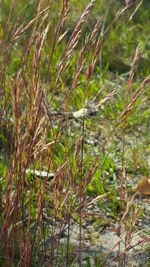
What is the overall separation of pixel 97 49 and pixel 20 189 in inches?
19.2

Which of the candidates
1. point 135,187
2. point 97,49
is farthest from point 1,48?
point 135,187

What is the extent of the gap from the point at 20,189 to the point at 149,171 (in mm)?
1294

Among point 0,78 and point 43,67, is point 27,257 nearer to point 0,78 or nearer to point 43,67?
point 0,78

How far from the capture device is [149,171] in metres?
3.17

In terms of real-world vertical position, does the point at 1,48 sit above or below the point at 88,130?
above

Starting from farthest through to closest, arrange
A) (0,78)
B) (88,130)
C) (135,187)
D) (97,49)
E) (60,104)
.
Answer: (60,104)
(88,130)
(135,187)
(0,78)
(97,49)

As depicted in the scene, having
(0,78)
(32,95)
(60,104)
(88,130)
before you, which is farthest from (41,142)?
(60,104)

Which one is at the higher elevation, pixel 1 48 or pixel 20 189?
pixel 1 48

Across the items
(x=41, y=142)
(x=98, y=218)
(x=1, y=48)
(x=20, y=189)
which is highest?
(x=1, y=48)

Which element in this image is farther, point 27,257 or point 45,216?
point 45,216

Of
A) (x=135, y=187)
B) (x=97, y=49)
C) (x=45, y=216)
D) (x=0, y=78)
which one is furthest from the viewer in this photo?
(x=135, y=187)

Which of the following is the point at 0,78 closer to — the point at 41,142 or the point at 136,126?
the point at 41,142

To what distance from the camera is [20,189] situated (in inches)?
78.2

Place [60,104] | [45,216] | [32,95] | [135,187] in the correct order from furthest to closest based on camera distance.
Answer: [60,104]
[135,187]
[45,216]
[32,95]
